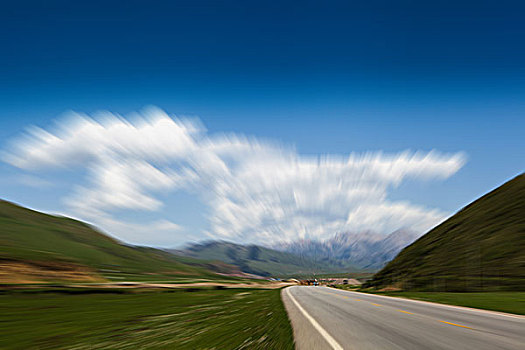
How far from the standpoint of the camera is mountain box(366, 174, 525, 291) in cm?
5928

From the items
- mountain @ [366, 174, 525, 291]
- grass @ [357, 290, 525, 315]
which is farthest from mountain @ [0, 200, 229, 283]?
mountain @ [366, 174, 525, 291]

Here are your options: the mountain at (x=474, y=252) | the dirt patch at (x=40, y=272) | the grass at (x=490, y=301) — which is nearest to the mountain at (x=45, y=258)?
the dirt patch at (x=40, y=272)

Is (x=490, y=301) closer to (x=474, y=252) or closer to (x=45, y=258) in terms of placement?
(x=474, y=252)

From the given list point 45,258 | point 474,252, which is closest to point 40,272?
point 45,258

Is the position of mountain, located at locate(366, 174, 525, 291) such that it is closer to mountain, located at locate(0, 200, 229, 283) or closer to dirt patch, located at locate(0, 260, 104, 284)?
dirt patch, located at locate(0, 260, 104, 284)

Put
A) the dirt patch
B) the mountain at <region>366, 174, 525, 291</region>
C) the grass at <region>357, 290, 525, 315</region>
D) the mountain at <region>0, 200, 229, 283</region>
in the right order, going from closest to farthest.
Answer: the grass at <region>357, 290, 525, 315</region> → the mountain at <region>366, 174, 525, 291</region> → the dirt patch → the mountain at <region>0, 200, 229, 283</region>

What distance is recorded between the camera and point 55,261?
400 ft

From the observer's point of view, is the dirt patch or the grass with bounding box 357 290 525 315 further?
the dirt patch

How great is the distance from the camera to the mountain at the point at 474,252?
59281 millimetres

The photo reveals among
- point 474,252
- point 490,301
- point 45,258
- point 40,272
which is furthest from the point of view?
point 45,258

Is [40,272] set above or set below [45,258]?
below

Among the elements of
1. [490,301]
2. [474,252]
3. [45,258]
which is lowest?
[490,301]

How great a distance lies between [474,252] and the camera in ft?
232

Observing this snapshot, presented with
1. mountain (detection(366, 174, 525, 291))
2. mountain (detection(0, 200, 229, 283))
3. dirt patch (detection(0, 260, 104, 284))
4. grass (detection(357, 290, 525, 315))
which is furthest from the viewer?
mountain (detection(0, 200, 229, 283))
